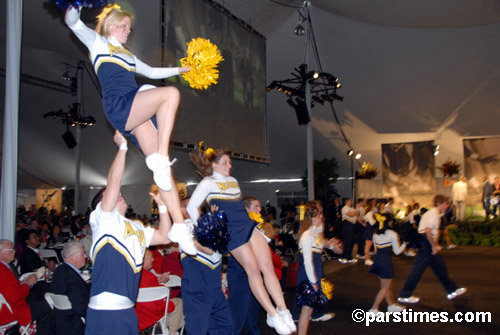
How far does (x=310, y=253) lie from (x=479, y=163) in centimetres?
1391

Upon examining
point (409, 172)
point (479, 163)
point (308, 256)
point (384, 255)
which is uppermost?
point (479, 163)

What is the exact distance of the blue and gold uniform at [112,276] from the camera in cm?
208

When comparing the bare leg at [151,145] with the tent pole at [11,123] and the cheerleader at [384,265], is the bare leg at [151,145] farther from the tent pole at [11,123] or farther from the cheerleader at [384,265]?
the cheerleader at [384,265]

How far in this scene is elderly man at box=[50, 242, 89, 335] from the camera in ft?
10.6

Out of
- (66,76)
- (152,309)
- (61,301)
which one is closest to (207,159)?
(152,309)

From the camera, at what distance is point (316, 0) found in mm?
11922

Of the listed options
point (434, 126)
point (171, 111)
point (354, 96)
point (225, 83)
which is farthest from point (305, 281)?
point (434, 126)

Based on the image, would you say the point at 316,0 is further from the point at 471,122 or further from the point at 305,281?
the point at 305,281

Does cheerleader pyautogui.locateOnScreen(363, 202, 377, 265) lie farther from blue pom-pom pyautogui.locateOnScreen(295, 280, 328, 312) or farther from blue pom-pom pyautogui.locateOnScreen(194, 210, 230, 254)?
blue pom-pom pyautogui.locateOnScreen(194, 210, 230, 254)

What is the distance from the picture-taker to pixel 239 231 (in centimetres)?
276

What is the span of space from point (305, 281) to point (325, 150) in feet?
46.1

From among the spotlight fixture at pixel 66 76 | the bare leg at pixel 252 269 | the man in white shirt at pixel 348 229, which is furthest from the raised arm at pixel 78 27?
the spotlight fixture at pixel 66 76

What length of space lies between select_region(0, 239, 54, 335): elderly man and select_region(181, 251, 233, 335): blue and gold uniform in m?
1.56

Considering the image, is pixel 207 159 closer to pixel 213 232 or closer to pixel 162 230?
pixel 162 230
